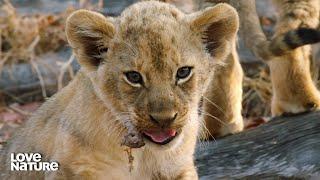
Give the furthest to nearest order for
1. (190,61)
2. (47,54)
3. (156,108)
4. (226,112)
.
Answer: (47,54) → (226,112) → (190,61) → (156,108)

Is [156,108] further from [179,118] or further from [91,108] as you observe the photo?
[91,108]

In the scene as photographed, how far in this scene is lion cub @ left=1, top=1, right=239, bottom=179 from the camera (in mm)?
3982

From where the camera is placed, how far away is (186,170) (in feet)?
15.2

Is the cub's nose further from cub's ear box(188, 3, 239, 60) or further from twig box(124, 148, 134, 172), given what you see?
cub's ear box(188, 3, 239, 60)

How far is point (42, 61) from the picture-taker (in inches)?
375

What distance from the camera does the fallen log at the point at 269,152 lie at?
525cm

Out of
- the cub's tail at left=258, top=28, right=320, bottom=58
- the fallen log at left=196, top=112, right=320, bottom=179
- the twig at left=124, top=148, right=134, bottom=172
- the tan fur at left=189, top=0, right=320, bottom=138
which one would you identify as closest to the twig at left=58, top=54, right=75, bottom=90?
the tan fur at left=189, top=0, right=320, bottom=138

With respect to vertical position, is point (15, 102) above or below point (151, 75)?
below

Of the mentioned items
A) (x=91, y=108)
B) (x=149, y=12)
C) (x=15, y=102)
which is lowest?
(x=15, y=102)

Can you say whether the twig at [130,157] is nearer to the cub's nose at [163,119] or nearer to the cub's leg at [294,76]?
the cub's nose at [163,119]

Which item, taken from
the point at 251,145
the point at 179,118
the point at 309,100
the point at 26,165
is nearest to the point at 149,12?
the point at 179,118

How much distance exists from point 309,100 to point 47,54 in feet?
13.9

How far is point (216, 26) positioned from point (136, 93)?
712mm

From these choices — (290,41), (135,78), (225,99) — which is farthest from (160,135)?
(225,99)
